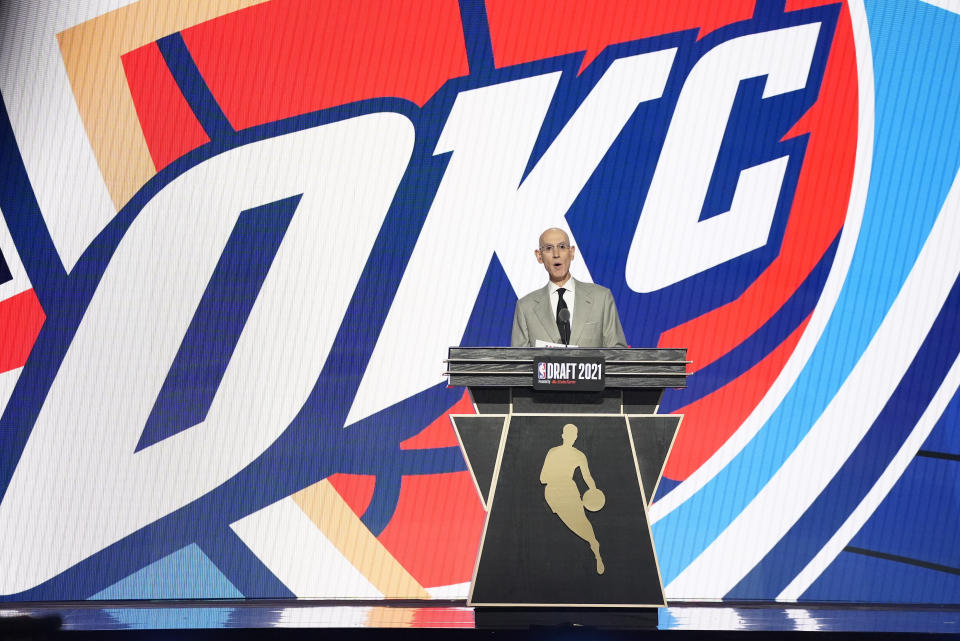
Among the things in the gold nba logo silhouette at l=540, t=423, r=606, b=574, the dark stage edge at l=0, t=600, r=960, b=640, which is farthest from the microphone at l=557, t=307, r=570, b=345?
the dark stage edge at l=0, t=600, r=960, b=640

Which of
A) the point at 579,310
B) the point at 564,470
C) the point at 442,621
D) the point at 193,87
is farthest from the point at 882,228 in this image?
the point at 193,87

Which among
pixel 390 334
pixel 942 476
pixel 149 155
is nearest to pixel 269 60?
pixel 149 155

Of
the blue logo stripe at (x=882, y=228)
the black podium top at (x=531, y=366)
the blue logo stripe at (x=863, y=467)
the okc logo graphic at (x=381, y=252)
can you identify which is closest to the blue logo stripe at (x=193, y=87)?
the okc logo graphic at (x=381, y=252)

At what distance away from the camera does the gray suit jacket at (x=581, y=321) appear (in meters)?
2.98

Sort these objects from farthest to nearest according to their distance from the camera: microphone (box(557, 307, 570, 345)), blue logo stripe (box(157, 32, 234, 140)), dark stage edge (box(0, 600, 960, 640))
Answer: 1. blue logo stripe (box(157, 32, 234, 140))
2. microphone (box(557, 307, 570, 345))
3. dark stage edge (box(0, 600, 960, 640))

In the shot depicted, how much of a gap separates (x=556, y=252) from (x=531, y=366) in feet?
1.79

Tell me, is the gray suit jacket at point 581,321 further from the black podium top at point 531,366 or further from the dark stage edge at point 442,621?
the dark stage edge at point 442,621

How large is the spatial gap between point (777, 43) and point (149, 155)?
125 inches

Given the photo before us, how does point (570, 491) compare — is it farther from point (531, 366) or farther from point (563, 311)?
point (563, 311)

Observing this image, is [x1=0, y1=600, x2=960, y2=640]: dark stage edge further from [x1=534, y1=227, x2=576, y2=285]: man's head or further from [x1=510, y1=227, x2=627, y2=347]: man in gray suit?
[x1=534, y1=227, x2=576, y2=285]: man's head

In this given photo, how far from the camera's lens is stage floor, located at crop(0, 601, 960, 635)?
3307 mm

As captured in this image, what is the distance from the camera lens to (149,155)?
441 cm

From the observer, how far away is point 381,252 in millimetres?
4359

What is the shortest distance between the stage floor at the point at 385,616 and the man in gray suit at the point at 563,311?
101 cm
